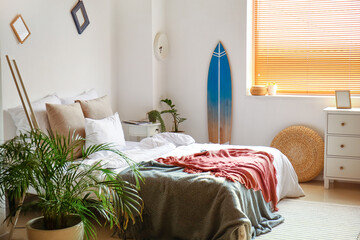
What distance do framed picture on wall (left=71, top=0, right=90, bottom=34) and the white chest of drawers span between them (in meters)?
2.67

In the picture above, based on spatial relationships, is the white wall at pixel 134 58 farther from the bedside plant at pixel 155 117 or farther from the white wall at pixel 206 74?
the white wall at pixel 206 74

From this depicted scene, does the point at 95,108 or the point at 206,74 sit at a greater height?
the point at 206,74

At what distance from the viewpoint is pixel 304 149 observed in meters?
5.20

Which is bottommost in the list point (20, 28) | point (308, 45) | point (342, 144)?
point (342, 144)

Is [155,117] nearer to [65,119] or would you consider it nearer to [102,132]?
[102,132]

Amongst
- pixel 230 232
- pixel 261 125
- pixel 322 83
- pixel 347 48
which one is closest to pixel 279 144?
pixel 261 125

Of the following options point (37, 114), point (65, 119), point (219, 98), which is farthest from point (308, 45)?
point (37, 114)

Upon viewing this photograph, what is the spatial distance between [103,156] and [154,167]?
544mm

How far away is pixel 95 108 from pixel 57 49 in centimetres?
70

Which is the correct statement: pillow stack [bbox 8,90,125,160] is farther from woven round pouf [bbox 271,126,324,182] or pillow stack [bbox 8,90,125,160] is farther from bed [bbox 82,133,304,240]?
woven round pouf [bbox 271,126,324,182]

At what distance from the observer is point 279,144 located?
5316 mm

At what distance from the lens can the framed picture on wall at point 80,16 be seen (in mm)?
4793

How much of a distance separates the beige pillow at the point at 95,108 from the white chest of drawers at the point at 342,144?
7.39 feet

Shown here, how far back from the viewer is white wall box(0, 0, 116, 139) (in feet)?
13.3
